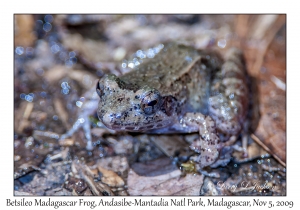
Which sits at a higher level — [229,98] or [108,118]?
[229,98]

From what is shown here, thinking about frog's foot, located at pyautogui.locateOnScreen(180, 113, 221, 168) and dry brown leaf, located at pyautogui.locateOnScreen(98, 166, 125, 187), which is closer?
dry brown leaf, located at pyautogui.locateOnScreen(98, 166, 125, 187)

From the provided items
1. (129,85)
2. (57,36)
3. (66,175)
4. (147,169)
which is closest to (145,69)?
(129,85)

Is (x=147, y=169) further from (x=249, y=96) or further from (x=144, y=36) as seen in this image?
(x=144, y=36)

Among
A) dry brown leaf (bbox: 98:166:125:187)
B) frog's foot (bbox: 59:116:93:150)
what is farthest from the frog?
frog's foot (bbox: 59:116:93:150)

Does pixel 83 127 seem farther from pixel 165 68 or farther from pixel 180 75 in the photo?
pixel 180 75

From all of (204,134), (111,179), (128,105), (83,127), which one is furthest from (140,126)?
(83,127)

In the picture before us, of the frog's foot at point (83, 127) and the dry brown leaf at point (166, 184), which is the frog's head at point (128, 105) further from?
the frog's foot at point (83, 127)

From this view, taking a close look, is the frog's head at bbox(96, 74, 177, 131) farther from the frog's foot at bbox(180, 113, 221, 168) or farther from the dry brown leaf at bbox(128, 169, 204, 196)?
the dry brown leaf at bbox(128, 169, 204, 196)
